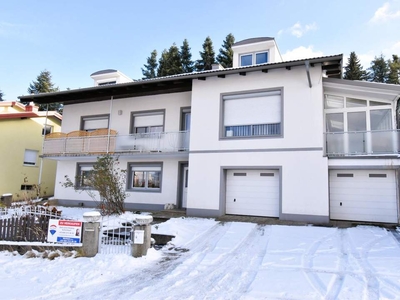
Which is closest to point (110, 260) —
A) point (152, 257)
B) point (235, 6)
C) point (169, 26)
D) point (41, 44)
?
point (152, 257)

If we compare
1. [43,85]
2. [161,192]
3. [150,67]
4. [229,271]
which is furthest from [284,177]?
[43,85]

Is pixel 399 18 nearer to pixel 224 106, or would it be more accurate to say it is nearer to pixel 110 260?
pixel 224 106

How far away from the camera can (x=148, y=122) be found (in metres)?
15.0

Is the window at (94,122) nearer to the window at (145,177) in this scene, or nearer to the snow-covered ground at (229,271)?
the window at (145,177)

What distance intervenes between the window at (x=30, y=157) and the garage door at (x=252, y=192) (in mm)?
14896

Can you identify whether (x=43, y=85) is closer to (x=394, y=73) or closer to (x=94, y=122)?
(x=94, y=122)

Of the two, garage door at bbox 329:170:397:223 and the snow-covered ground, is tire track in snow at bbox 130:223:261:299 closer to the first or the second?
the snow-covered ground

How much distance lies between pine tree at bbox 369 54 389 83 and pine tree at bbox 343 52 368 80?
1418 millimetres

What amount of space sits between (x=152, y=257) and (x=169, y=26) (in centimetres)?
1335

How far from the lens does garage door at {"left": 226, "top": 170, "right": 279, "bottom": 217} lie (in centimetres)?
1156

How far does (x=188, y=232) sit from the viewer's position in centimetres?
912

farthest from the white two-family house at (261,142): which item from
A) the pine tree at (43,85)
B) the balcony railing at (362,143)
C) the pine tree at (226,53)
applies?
the pine tree at (43,85)

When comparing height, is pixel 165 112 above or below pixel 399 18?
below

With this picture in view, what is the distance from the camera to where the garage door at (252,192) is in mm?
11562
